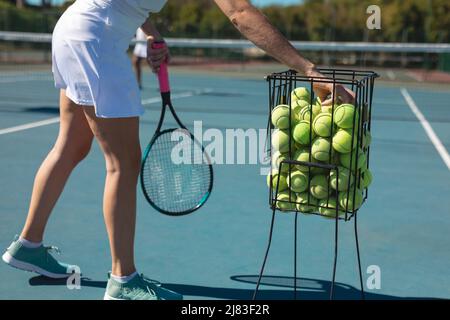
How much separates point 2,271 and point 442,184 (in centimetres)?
334

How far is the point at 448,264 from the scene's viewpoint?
131 inches

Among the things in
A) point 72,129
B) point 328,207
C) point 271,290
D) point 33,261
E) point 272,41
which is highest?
point 272,41

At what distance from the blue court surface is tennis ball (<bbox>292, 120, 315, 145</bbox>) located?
867 millimetres

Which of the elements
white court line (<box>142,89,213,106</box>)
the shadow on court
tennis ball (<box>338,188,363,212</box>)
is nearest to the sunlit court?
the shadow on court

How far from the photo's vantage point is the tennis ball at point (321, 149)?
2305mm

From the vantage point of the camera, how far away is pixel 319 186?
2.35 metres

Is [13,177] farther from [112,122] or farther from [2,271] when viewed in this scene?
[112,122]

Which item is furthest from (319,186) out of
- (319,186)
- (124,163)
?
(124,163)

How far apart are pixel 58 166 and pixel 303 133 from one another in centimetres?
118

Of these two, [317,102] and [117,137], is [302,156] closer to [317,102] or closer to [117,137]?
[317,102]

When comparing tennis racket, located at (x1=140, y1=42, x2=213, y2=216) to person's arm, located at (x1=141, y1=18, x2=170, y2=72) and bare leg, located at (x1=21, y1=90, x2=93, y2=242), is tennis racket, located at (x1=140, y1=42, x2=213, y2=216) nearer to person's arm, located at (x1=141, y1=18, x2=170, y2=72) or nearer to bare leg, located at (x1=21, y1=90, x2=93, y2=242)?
person's arm, located at (x1=141, y1=18, x2=170, y2=72)

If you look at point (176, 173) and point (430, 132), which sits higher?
point (176, 173)

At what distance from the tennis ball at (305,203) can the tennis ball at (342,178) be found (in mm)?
99

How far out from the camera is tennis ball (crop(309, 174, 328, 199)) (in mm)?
2342
